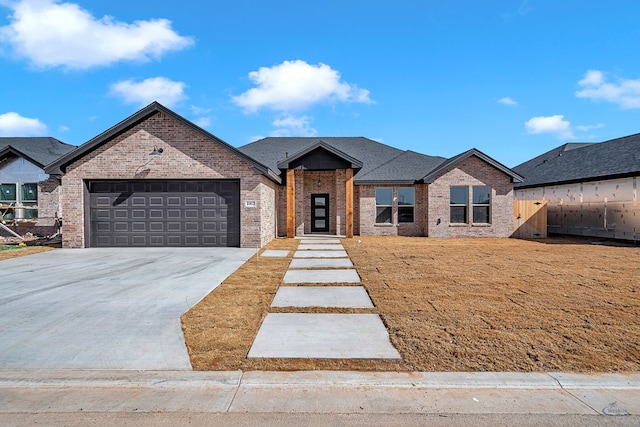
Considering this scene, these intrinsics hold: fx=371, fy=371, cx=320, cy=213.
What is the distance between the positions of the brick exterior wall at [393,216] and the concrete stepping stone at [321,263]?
900 cm

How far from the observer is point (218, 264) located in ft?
35.3

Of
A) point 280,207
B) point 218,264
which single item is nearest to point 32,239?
point 280,207

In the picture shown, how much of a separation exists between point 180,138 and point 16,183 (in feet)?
37.1

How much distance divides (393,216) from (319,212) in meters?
4.52

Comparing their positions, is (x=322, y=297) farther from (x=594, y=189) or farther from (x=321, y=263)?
(x=594, y=189)

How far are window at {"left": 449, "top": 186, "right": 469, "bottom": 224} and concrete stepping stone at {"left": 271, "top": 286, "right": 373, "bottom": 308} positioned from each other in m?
13.7

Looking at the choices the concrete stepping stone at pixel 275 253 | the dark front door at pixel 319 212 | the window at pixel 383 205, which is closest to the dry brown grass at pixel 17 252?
the concrete stepping stone at pixel 275 253

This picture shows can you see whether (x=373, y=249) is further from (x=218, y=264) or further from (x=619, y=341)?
(x=619, y=341)

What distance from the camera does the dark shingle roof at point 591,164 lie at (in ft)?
60.8

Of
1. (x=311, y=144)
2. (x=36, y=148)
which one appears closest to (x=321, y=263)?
(x=311, y=144)

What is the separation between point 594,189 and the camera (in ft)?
64.2

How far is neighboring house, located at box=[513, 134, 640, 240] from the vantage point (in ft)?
57.8

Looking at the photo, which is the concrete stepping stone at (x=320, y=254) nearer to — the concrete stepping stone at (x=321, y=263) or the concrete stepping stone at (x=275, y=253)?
the concrete stepping stone at (x=275, y=253)

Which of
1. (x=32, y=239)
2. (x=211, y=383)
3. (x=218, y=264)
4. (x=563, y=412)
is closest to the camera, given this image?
(x=563, y=412)
